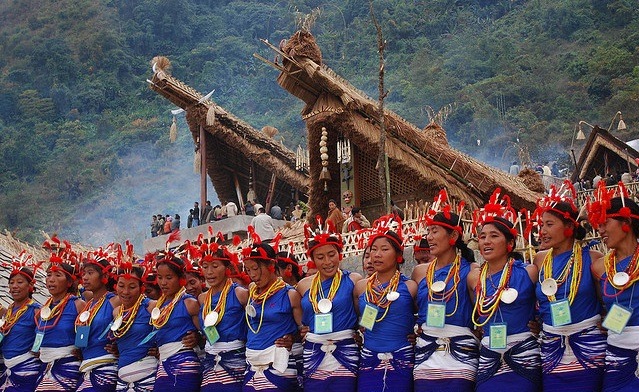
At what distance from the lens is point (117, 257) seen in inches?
285

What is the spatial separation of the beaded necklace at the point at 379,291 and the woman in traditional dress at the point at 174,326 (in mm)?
1504

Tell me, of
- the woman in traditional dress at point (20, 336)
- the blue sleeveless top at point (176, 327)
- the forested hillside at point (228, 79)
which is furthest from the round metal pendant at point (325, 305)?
the forested hillside at point (228, 79)

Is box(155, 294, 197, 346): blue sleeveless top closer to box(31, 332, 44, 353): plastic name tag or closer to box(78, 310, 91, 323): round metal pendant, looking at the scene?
box(78, 310, 91, 323): round metal pendant

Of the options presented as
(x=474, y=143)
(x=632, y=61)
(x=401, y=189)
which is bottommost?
(x=401, y=189)

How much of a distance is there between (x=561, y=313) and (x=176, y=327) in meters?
2.92

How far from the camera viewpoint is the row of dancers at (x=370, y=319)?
4719mm

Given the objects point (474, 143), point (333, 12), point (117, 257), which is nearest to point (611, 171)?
point (117, 257)

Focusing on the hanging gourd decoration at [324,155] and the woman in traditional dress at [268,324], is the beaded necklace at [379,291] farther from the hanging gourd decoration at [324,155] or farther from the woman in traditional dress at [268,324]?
the hanging gourd decoration at [324,155]

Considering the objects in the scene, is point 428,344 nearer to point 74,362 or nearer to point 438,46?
point 74,362

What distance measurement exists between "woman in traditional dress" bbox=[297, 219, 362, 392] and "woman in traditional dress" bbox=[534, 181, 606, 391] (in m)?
1.29

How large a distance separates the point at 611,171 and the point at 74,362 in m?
16.5

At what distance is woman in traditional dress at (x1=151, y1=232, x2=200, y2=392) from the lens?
612 cm

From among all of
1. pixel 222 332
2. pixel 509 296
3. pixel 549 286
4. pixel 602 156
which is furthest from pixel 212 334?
pixel 602 156

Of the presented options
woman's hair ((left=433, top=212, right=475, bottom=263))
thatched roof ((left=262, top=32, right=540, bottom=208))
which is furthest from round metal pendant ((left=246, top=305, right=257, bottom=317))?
thatched roof ((left=262, top=32, right=540, bottom=208))
